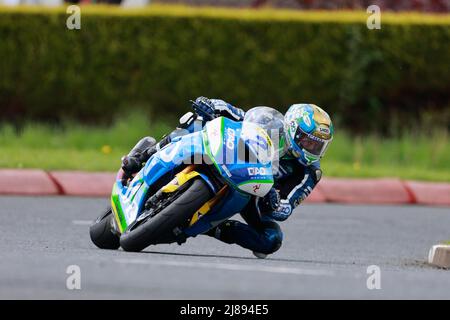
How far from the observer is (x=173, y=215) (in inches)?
354

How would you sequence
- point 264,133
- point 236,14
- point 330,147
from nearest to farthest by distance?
point 264,133
point 330,147
point 236,14

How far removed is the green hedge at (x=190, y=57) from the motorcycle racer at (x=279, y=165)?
9.22 m

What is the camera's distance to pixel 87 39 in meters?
19.1

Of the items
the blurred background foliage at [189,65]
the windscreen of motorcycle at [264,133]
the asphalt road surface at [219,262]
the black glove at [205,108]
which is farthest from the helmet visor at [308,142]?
the blurred background foliage at [189,65]

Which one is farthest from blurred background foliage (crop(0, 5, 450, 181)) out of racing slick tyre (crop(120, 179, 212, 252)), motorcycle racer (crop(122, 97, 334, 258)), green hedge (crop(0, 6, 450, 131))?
racing slick tyre (crop(120, 179, 212, 252))

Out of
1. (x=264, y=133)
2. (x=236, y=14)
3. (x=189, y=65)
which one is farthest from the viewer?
(x=236, y=14)

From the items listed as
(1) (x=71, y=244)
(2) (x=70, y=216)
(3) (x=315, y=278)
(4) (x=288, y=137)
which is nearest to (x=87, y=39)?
(2) (x=70, y=216)

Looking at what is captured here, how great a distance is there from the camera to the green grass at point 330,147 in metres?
17.4

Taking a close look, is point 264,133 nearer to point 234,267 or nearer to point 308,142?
point 308,142

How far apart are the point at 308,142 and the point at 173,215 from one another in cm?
106

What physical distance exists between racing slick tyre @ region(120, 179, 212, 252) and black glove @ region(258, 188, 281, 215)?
0.56 metres

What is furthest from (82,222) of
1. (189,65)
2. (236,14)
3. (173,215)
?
(236,14)

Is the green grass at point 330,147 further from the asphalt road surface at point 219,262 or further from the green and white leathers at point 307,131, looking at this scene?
the green and white leathers at point 307,131
